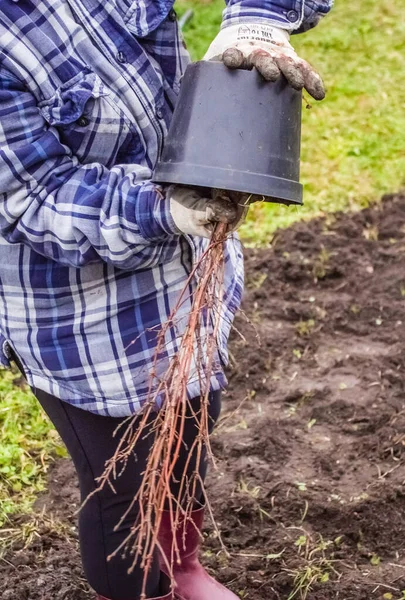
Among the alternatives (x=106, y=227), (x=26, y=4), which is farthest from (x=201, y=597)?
(x=26, y=4)

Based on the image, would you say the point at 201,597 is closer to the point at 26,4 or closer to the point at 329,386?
the point at 329,386

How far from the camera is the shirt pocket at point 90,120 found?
1.41m

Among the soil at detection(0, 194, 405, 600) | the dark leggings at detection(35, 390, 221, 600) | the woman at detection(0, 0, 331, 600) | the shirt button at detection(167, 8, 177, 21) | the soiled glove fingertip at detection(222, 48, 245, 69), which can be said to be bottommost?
the soil at detection(0, 194, 405, 600)

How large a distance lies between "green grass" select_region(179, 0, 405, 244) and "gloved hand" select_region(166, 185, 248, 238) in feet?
8.41

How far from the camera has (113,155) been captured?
1.52 metres

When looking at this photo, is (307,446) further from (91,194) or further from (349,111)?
(349,111)

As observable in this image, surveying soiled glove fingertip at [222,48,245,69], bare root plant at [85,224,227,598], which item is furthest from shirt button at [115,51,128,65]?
bare root plant at [85,224,227,598]

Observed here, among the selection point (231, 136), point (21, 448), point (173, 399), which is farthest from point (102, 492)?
point (21, 448)

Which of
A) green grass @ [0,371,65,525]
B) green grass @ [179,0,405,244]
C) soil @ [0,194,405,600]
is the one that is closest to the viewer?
soil @ [0,194,405,600]

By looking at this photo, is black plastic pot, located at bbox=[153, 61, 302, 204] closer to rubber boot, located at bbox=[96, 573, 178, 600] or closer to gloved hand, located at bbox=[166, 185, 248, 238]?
gloved hand, located at bbox=[166, 185, 248, 238]

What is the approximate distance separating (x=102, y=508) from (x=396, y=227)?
258cm

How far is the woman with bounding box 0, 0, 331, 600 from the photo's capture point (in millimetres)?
1376

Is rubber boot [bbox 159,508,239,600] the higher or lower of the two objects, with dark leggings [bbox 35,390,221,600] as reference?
lower

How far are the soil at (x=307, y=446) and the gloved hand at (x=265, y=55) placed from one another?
45 centimetres
